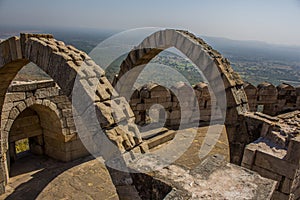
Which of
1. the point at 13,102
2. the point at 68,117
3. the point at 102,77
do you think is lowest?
the point at 68,117

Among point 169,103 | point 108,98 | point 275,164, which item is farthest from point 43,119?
point 275,164

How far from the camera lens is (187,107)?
902cm

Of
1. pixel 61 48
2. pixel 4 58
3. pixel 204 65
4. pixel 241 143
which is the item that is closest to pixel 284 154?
pixel 241 143

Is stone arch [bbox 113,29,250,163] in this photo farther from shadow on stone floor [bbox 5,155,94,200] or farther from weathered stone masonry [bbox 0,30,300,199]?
shadow on stone floor [bbox 5,155,94,200]

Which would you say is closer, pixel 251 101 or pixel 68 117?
pixel 68 117

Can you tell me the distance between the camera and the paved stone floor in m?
5.87

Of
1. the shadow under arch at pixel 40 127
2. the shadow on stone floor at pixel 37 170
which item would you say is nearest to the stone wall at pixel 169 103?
the shadow on stone floor at pixel 37 170

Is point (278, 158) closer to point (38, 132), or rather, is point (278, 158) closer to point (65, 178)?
point (65, 178)

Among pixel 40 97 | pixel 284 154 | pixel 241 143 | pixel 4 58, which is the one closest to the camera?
pixel 284 154

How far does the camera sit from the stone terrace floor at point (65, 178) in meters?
5.89

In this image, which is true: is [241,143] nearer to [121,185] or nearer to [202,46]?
[202,46]

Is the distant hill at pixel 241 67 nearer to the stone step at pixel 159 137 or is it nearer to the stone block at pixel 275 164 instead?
the stone step at pixel 159 137

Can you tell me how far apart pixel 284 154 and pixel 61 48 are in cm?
413

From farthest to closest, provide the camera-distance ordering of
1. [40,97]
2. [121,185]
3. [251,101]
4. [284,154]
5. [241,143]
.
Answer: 1. [251,101]
2. [40,97]
3. [241,143]
4. [284,154]
5. [121,185]
